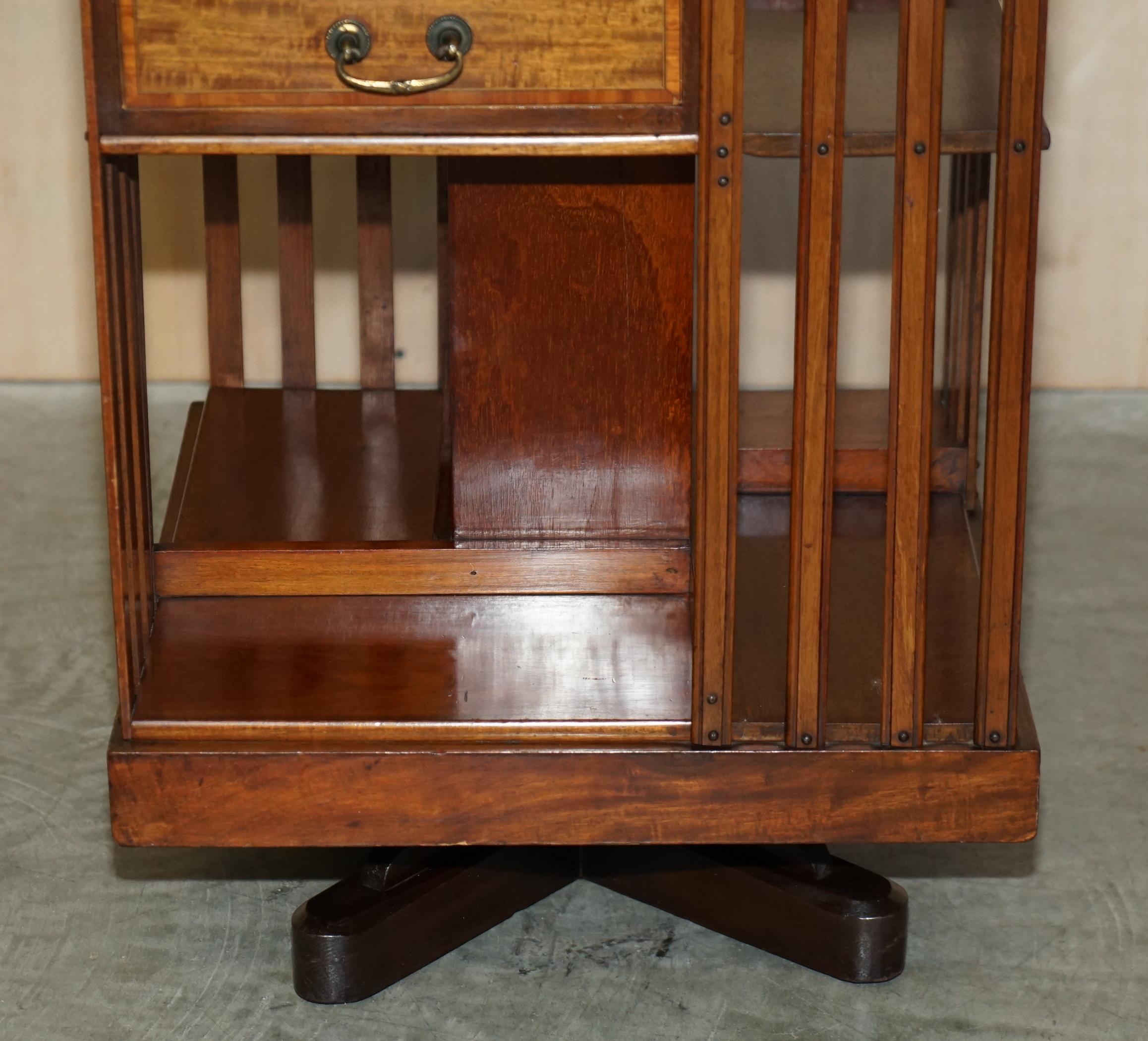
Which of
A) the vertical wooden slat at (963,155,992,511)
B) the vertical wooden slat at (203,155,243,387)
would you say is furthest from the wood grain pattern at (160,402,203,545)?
the vertical wooden slat at (963,155,992,511)

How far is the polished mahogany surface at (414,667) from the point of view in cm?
139

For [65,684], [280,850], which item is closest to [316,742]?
[280,850]

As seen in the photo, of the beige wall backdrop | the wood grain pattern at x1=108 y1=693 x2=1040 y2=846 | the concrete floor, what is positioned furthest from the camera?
the beige wall backdrop

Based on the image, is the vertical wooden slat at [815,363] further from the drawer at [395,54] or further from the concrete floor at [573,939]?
the concrete floor at [573,939]

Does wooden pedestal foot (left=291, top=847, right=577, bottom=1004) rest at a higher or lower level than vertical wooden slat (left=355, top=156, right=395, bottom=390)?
lower

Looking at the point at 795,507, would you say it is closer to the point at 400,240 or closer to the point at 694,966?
the point at 694,966

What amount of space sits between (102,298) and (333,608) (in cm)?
39

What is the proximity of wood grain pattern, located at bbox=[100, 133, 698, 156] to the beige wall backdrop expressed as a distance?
2065mm

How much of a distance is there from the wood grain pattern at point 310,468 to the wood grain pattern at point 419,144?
0.45m

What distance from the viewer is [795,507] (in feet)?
4.39

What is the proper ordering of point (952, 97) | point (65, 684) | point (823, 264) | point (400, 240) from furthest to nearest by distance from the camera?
point (400, 240) → point (65, 684) → point (952, 97) → point (823, 264)

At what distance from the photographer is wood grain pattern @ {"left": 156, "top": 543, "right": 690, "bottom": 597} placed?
5.24 feet

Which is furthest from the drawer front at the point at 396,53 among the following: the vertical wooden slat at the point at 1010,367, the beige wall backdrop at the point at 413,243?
the beige wall backdrop at the point at 413,243

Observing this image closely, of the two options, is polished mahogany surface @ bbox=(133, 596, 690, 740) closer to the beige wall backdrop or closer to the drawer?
the drawer
